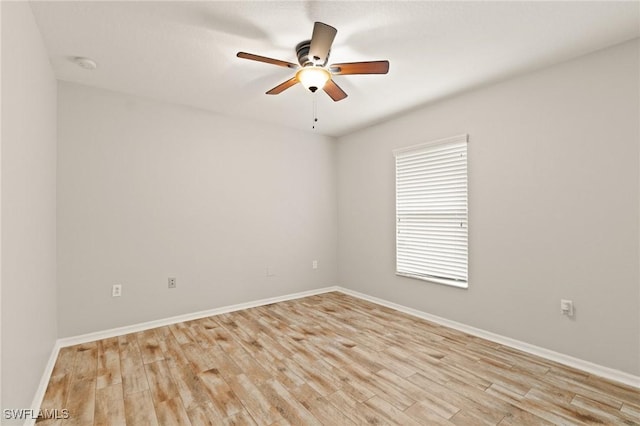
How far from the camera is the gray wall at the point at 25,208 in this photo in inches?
58.4

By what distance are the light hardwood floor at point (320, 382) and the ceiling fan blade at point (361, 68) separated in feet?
7.40

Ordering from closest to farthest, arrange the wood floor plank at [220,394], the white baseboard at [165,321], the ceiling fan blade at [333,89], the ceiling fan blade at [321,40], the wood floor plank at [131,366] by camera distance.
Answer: the ceiling fan blade at [321,40] → the wood floor plank at [220,394] → the wood floor plank at [131,366] → the ceiling fan blade at [333,89] → the white baseboard at [165,321]

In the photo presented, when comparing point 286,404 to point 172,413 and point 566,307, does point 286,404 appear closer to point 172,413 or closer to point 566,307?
point 172,413

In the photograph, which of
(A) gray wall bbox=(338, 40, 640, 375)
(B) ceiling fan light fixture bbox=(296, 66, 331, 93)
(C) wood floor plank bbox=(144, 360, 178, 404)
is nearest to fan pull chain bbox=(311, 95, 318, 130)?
(B) ceiling fan light fixture bbox=(296, 66, 331, 93)

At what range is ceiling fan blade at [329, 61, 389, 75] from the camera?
81.7 inches

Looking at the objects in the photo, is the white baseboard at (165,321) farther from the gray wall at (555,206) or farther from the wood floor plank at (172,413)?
the gray wall at (555,206)

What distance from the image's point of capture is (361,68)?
2.14m

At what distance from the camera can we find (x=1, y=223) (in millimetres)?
1395

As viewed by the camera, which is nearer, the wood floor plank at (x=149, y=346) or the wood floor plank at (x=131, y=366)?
the wood floor plank at (x=131, y=366)

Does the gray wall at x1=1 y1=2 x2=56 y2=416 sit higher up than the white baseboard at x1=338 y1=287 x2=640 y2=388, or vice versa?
the gray wall at x1=1 y1=2 x2=56 y2=416

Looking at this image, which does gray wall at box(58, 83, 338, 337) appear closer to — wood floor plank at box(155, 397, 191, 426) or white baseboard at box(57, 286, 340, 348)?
white baseboard at box(57, 286, 340, 348)

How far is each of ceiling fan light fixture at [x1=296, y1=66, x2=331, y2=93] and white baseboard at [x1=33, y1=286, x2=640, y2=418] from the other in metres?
2.72

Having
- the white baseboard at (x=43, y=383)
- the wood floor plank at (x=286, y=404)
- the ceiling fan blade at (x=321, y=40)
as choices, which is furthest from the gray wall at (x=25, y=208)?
the ceiling fan blade at (x=321, y=40)

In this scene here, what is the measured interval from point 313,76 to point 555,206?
90.4 inches
